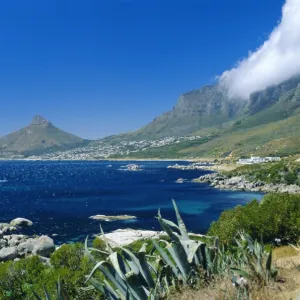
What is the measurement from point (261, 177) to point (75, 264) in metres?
89.4

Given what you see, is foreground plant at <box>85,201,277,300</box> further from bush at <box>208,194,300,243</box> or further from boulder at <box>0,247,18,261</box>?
boulder at <box>0,247,18,261</box>

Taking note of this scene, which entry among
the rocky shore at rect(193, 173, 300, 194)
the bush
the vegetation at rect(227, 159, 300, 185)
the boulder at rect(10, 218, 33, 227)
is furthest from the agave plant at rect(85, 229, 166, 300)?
the vegetation at rect(227, 159, 300, 185)

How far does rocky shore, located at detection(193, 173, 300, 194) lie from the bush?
6043cm

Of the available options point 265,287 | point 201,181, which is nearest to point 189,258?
point 265,287

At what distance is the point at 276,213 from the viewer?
25672 mm

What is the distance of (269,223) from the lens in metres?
25.3

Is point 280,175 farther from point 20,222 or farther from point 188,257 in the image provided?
point 188,257

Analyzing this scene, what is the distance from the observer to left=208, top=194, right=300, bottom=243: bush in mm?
24656

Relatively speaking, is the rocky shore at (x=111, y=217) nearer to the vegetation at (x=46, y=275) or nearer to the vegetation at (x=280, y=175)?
the vegetation at (x=46, y=275)

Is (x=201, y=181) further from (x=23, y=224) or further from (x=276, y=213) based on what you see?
(x=276, y=213)

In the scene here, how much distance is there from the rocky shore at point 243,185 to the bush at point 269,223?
60434 millimetres

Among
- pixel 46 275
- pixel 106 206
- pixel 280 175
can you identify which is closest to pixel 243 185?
pixel 280 175

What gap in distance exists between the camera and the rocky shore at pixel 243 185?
88.3 meters

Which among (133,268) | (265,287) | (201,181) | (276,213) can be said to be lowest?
(201,181)
